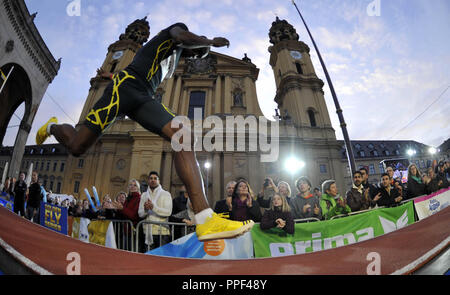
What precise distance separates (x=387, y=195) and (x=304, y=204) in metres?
1.73

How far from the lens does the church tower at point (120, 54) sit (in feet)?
66.9

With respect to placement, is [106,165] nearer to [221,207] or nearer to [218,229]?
[221,207]

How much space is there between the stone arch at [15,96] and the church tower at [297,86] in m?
20.0

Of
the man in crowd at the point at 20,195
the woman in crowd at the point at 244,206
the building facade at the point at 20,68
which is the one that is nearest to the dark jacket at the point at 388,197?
the woman in crowd at the point at 244,206

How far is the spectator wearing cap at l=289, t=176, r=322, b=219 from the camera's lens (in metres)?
4.26

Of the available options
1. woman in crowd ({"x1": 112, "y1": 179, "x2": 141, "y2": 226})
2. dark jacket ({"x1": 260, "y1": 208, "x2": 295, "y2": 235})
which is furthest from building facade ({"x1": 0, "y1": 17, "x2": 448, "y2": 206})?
dark jacket ({"x1": 260, "y1": 208, "x2": 295, "y2": 235})

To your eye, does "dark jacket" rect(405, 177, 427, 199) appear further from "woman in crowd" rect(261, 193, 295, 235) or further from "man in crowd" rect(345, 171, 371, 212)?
"woman in crowd" rect(261, 193, 295, 235)

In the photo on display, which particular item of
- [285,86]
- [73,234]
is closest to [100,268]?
[73,234]

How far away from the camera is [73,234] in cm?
487

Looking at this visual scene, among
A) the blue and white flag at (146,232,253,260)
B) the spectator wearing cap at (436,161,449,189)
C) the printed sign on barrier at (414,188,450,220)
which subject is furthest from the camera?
the spectator wearing cap at (436,161,449,189)

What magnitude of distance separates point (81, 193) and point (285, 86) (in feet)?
70.6

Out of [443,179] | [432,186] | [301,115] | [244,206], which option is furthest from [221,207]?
[301,115]

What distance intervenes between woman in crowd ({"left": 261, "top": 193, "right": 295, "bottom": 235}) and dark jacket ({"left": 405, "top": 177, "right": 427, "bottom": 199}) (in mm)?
3582
